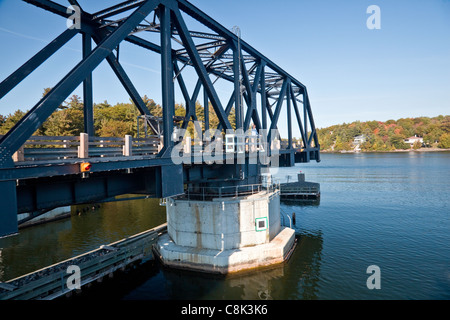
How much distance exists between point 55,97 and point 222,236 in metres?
14.5

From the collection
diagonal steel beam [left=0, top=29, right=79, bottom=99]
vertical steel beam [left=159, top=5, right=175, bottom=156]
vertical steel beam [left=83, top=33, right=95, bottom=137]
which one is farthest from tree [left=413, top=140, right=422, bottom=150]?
diagonal steel beam [left=0, top=29, right=79, bottom=99]

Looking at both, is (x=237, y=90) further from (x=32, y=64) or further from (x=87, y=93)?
(x=32, y=64)

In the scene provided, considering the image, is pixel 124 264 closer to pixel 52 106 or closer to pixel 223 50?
pixel 52 106

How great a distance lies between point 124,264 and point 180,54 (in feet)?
58.1

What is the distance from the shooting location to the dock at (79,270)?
15094 millimetres

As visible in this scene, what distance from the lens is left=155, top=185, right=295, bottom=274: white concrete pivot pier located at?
1964 centimetres

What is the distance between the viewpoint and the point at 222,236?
65.3 ft

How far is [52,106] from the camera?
28.7 feet

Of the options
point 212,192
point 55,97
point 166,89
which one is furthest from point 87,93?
point 212,192

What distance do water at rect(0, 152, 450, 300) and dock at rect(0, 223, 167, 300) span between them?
56.0 inches

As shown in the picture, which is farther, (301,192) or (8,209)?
(301,192)

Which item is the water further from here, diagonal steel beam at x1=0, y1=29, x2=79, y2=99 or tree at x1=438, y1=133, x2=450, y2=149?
tree at x1=438, y1=133, x2=450, y2=149

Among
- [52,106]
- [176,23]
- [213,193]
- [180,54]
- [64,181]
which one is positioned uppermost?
[180,54]
